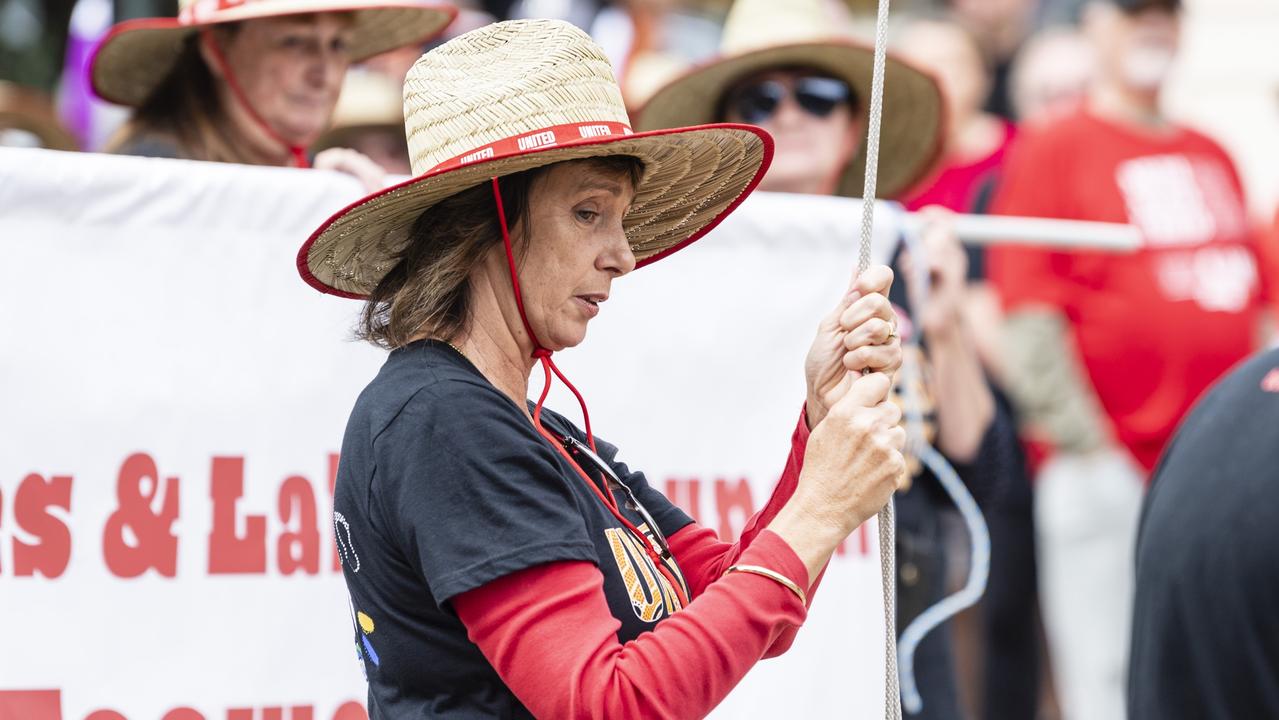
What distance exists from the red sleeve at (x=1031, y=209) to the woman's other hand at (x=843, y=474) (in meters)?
3.59

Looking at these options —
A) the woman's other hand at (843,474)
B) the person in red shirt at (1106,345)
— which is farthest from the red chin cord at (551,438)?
the person in red shirt at (1106,345)

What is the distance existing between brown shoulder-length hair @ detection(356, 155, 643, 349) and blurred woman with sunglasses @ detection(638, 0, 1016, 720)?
1.79 metres

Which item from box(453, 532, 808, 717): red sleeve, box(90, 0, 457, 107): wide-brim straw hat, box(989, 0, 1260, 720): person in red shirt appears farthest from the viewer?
box(989, 0, 1260, 720): person in red shirt

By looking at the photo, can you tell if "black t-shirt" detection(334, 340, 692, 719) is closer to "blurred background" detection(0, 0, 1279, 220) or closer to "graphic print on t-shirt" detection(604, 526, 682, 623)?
"graphic print on t-shirt" detection(604, 526, 682, 623)

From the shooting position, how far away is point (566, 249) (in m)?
2.53

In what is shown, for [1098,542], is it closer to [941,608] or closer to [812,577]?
[941,608]

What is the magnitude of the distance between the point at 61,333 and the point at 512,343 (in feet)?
3.69

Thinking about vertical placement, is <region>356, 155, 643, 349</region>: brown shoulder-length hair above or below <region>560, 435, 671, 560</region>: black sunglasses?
above

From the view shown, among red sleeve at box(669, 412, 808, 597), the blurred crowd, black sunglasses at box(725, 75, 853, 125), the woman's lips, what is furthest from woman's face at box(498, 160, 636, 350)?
black sunglasses at box(725, 75, 853, 125)

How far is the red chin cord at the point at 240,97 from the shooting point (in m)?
4.04

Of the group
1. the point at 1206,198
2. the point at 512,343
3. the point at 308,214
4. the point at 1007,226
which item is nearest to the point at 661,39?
the point at 1206,198

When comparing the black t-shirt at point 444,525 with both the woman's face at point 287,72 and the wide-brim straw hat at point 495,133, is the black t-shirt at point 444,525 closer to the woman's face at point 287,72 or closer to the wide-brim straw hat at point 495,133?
the wide-brim straw hat at point 495,133

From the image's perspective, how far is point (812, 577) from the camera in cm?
243

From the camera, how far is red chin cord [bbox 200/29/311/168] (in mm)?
4035
